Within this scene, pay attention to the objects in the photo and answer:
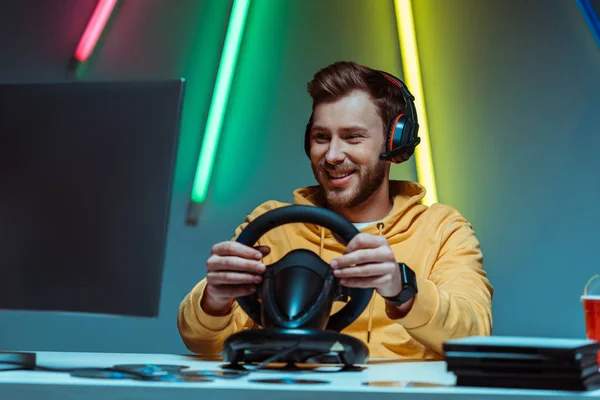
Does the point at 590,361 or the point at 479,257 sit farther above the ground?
the point at 479,257

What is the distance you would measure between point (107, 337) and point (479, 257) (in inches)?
60.0

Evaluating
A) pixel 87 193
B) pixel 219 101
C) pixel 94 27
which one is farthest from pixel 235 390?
pixel 94 27

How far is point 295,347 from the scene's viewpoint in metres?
1.20

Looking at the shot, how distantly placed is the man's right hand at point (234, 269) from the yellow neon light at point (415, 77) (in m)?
1.39

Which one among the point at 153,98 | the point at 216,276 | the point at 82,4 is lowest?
the point at 216,276

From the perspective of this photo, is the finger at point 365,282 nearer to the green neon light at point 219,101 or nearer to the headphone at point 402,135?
the headphone at point 402,135

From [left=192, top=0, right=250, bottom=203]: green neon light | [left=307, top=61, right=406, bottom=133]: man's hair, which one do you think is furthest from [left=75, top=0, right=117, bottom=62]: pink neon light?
[left=307, top=61, right=406, bottom=133]: man's hair

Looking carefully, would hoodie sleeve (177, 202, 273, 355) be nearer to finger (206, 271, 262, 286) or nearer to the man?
the man

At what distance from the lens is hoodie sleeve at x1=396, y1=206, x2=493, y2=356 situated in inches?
62.3

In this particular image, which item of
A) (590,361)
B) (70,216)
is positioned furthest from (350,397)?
(70,216)

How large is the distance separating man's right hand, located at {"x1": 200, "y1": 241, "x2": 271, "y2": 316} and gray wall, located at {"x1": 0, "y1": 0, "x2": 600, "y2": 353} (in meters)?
1.44

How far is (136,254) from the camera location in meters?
1.18

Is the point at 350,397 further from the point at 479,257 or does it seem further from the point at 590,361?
the point at 479,257

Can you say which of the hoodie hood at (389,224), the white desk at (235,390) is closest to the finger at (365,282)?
the white desk at (235,390)
